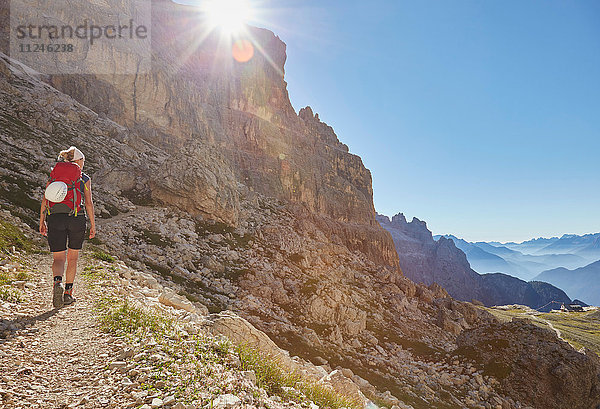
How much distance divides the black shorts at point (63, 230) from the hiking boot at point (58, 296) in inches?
44.8

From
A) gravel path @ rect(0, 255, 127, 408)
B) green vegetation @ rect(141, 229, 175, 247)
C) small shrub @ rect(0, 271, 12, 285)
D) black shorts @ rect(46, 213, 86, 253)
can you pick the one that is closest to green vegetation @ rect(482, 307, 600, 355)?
green vegetation @ rect(141, 229, 175, 247)

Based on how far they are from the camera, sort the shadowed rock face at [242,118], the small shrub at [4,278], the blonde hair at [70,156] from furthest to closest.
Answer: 1. the shadowed rock face at [242,118]
2. the blonde hair at [70,156]
3. the small shrub at [4,278]

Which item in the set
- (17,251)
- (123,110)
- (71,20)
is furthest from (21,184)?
(71,20)

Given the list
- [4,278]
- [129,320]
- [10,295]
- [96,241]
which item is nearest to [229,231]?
[96,241]

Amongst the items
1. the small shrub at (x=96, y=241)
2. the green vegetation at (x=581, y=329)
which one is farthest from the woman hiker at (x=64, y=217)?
the green vegetation at (x=581, y=329)

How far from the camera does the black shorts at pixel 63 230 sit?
8.73 meters

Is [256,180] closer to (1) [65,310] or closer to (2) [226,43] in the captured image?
(2) [226,43]

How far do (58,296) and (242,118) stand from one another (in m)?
104

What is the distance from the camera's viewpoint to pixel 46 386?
4832mm

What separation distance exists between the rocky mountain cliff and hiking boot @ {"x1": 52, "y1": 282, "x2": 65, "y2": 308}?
11.3 meters

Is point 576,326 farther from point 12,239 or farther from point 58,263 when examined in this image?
point 12,239

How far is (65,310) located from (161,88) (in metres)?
96.8

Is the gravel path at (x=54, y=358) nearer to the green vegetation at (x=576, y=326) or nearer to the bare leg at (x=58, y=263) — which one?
the bare leg at (x=58, y=263)

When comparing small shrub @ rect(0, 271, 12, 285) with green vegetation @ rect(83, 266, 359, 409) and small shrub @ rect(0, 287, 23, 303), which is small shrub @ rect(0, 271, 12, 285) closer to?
small shrub @ rect(0, 287, 23, 303)
